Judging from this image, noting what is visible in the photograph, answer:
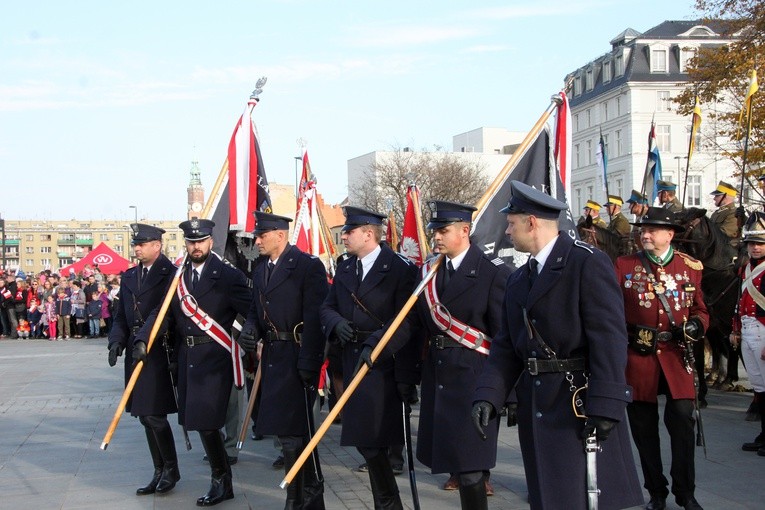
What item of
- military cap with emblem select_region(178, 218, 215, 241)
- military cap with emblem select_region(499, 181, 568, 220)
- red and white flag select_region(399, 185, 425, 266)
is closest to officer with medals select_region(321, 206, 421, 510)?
military cap with emblem select_region(178, 218, 215, 241)

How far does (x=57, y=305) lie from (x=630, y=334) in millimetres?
25555

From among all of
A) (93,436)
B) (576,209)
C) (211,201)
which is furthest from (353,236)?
(576,209)

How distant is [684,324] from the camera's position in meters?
6.35

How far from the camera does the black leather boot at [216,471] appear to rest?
7066mm

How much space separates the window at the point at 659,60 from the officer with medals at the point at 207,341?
211 ft

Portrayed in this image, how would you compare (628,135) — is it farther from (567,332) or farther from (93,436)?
(567,332)

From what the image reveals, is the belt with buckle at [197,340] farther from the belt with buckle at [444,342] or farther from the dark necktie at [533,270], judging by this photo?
the dark necktie at [533,270]

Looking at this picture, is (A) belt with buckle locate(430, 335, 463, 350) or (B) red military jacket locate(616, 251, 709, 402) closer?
(A) belt with buckle locate(430, 335, 463, 350)

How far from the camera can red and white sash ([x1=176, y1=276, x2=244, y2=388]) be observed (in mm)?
7262

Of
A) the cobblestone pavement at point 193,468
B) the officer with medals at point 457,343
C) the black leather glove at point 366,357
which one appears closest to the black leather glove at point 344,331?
the black leather glove at point 366,357

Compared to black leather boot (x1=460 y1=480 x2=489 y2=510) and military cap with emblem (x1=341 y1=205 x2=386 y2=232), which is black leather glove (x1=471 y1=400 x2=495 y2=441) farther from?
military cap with emblem (x1=341 y1=205 x2=386 y2=232)

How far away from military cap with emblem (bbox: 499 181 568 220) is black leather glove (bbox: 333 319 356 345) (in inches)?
74.4

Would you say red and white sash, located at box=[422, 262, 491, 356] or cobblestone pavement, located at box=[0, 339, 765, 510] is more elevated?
red and white sash, located at box=[422, 262, 491, 356]

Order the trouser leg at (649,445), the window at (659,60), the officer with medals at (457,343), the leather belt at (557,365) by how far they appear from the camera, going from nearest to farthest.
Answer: the leather belt at (557,365) < the officer with medals at (457,343) < the trouser leg at (649,445) < the window at (659,60)
